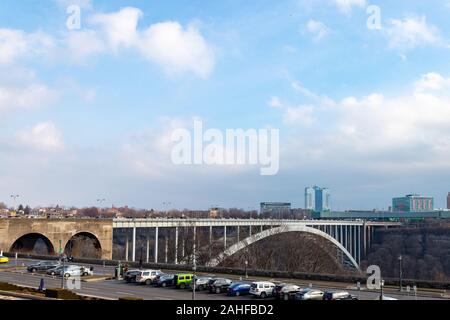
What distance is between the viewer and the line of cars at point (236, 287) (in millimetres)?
28422

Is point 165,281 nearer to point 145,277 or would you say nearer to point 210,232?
point 145,277

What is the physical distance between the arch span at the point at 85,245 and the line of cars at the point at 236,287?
2670 centimetres

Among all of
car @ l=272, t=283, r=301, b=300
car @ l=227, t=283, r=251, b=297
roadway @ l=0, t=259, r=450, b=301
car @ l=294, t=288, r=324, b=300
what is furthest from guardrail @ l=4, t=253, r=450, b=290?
car @ l=227, t=283, r=251, b=297

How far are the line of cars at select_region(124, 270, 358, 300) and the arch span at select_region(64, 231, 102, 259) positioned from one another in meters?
26.7

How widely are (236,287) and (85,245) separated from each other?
38478 mm

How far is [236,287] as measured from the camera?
31422 mm

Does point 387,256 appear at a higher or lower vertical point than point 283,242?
lower

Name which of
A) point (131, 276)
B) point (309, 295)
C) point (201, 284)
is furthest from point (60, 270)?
point (309, 295)
